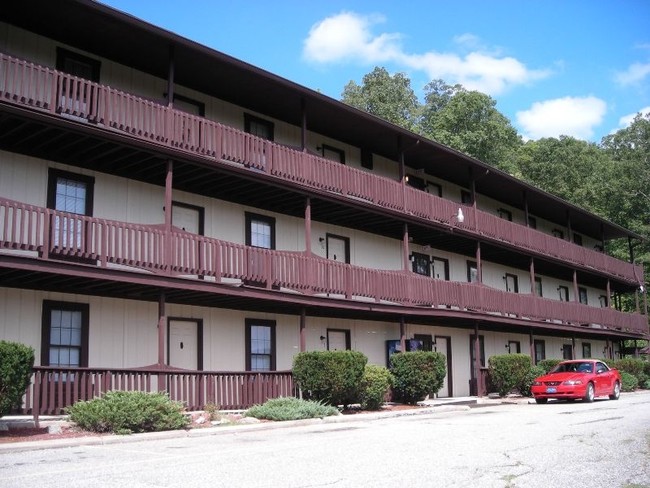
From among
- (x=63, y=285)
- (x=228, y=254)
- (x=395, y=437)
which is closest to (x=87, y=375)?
(x=63, y=285)

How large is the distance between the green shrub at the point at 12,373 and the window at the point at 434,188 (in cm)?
2073

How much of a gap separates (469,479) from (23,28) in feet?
50.2

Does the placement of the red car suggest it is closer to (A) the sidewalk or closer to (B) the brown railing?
(A) the sidewalk

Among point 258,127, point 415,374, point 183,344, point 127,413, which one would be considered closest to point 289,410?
point 183,344

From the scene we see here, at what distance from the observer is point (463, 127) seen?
64250 mm

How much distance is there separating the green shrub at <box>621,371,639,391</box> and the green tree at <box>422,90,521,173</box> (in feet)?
95.3

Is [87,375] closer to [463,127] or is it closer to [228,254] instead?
[228,254]

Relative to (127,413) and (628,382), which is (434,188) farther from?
(127,413)

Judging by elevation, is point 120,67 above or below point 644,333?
above

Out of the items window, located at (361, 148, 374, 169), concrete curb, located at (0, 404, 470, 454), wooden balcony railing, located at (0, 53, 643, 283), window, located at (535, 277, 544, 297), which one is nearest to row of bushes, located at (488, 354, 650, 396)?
wooden balcony railing, located at (0, 53, 643, 283)

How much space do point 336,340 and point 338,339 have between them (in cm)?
11

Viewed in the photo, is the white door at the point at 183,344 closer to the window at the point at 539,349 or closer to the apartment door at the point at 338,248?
the apartment door at the point at 338,248

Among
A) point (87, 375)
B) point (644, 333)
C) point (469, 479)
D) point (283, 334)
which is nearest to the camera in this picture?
point (469, 479)

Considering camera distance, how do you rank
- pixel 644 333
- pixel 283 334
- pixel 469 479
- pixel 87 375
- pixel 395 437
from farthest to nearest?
1. pixel 644 333
2. pixel 283 334
3. pixel 87 375
4. pixel 395 437
5. pixel 469 479
